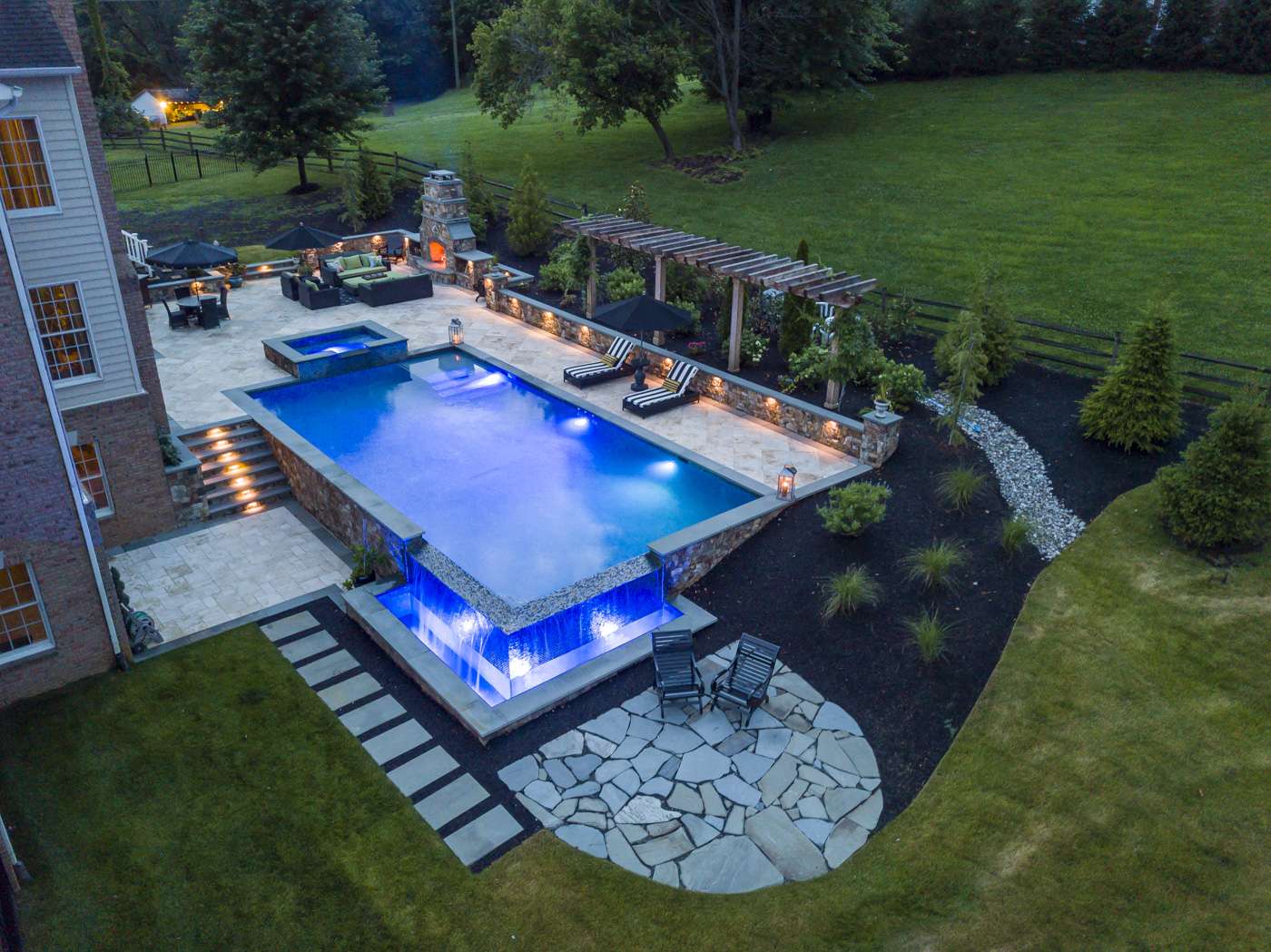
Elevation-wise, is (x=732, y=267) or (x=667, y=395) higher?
(x=732, y=267)

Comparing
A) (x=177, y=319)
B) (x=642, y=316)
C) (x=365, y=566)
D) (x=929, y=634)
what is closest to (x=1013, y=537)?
(x=929, y=634)

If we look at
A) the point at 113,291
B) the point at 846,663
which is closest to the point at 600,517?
the point at 846,663

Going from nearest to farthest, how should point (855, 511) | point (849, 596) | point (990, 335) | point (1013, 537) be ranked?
1. point (849, 596)
2. point (1013, 537)
3. point (855, 511)
4. point (990, 335)

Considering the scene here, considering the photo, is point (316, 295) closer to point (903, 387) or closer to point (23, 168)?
point (23, 168)

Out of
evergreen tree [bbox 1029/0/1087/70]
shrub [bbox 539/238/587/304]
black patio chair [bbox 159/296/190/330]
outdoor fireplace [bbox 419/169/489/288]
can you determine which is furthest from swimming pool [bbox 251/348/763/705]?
evergreen tree [bbox 1029/0/1087/70]

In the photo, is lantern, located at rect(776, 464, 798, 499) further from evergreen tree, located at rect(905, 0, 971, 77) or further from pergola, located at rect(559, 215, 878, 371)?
evergreen tree, located at rect(905, 0, 971, 77)

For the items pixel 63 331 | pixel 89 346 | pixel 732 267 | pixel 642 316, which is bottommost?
pixel 642 316

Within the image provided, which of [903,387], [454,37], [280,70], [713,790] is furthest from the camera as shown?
[454,37]
